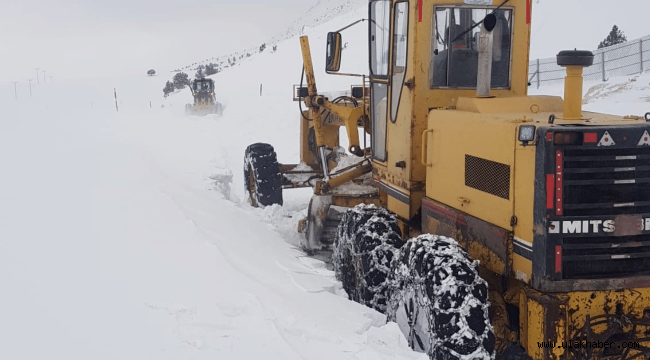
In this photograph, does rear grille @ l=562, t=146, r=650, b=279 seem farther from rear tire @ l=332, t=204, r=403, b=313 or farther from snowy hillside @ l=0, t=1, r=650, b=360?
rear tire @ l=332, t=204, r=403, b=313

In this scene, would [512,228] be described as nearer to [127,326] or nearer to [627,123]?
[627,123]

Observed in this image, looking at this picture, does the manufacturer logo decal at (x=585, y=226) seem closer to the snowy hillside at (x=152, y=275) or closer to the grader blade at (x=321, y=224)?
the snowy hillside at (x=152, y=275)

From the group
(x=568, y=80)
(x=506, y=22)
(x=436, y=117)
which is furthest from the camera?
(x=506, y=22)

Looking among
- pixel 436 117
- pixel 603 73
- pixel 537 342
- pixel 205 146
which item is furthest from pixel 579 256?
pixel 603 73

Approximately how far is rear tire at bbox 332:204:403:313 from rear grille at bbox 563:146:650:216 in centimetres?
232

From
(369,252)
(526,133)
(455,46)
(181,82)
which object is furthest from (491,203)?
(181,82)

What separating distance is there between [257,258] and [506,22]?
352 cm

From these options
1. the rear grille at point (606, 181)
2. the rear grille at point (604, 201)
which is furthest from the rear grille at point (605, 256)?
the rear grille at point (606, 181)

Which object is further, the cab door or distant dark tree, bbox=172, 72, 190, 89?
distant dark tree, bbox=172, 72, 190, 89

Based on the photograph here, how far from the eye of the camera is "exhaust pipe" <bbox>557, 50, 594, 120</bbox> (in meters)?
4.69

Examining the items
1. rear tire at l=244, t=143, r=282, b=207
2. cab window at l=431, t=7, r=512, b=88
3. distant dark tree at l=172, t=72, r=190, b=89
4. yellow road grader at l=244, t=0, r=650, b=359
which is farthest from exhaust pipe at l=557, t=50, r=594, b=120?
distant dark tree at l=172, t=72, r=190, b=89

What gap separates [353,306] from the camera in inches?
250

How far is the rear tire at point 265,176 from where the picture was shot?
11.3m

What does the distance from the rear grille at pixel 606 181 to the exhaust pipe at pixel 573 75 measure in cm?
54
